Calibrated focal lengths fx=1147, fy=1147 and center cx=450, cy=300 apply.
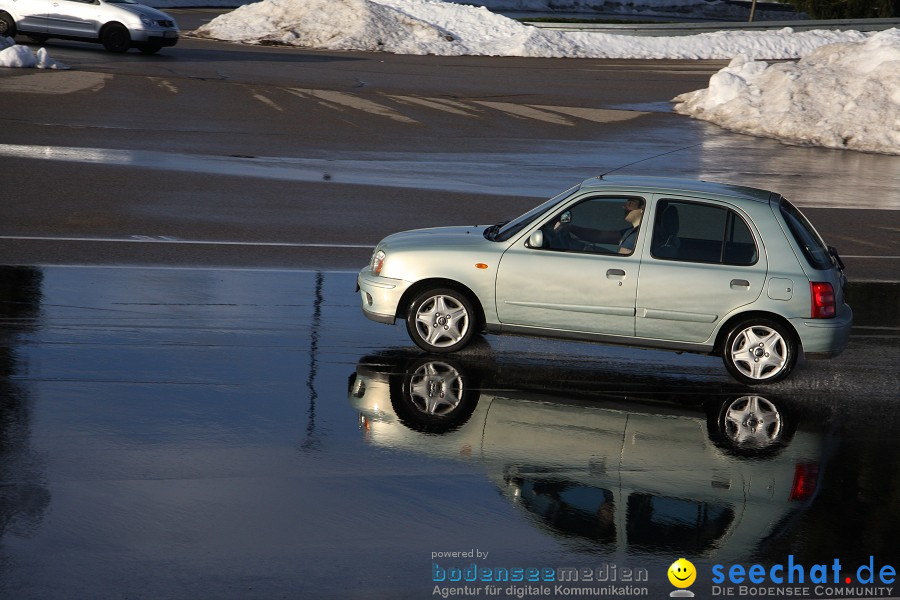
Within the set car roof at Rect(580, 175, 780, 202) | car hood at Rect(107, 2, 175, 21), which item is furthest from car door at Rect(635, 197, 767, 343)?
car hood at Rect(107, 2, 175, 21)

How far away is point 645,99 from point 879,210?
13.4 meters

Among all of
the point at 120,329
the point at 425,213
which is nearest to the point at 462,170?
the point at 425,213

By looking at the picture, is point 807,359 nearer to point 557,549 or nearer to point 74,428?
point 557,549

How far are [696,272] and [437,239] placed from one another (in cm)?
216

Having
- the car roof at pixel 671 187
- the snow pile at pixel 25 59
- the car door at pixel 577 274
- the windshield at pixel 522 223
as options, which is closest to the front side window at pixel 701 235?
the car roof at pixel 671 187

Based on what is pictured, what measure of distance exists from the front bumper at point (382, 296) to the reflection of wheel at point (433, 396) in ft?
1.81

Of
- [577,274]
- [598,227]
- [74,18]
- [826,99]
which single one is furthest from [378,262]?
[74,18]

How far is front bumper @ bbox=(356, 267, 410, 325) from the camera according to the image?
9.47m

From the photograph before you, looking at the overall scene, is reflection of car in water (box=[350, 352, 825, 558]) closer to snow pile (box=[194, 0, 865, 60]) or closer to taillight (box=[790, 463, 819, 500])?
taillight (box=[790, 463, 819, 500])

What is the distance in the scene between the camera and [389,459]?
6969mm

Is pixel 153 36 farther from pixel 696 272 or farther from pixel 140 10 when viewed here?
pixel 696 272

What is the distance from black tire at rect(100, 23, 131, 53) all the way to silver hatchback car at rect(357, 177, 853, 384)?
25.9 metres

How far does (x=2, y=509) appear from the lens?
19.6ft

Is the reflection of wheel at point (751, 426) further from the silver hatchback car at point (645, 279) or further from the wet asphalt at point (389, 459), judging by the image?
the silver hatchback car at point (645, 279)
